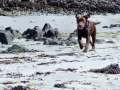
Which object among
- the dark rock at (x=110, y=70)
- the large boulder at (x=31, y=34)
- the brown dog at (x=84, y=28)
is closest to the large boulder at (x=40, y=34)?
the large boulder at (x=31, y=34)

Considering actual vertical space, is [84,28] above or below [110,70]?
below

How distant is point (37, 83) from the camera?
1588cm

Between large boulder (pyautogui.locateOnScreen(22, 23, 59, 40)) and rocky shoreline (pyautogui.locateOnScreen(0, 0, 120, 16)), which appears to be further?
rocky shoreline (pyautogui.locateOnScreen(0, 0, 120, 16))

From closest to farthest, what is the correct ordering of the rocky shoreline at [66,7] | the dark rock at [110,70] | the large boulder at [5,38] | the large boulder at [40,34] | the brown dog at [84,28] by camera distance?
the dark rock at [110,70] < the brown dog at [84,28] < the large boulder at [5,38] < the large boulder at [40,34] < the rocky shoreline at [66,7]

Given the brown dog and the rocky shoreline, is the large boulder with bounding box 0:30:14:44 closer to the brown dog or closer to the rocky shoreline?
the brown dog

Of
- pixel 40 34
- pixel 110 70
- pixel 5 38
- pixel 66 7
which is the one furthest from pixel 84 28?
pixel 66 7

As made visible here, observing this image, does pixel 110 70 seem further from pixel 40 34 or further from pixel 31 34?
pixel 40 34

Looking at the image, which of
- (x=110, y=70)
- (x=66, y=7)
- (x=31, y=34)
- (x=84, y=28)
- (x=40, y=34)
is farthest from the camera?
(x=66, y=7)

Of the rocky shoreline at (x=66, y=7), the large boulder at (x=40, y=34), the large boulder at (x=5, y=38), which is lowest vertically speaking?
the rocky shoreline at (x=66, y=7)

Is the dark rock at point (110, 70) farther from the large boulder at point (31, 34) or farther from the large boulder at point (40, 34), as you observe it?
the large boulder at point (40, 34)

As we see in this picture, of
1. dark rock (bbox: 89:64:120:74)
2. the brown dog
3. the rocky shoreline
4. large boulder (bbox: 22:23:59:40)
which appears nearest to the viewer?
dark rock (bbox: 89:64:120:74)

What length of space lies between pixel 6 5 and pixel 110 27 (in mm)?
20147

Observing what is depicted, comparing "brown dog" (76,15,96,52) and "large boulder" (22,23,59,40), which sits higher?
"brown dog" (76,15,96,52)

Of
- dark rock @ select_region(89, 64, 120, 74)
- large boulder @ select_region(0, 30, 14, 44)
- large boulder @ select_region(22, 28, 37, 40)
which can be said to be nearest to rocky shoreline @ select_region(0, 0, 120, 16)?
large boulder @ select_region(22, 28, 37, 40)
